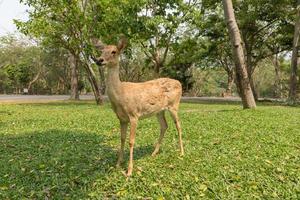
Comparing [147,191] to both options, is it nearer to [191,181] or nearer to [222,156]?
[191,181]

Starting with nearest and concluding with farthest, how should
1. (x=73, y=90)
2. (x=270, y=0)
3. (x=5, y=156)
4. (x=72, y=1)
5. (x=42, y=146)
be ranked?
(x=5, y=156), (x=42, y=146), (x=72, y=1), (x=270, y=0), (x=73, y=90)

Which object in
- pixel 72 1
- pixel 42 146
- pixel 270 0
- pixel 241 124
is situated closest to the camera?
pixel 42 146

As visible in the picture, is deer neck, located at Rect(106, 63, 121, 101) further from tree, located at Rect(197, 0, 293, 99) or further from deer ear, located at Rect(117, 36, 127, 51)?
tree, located at Rect(197, 0, 293, 99)

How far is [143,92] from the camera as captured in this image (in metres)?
6.91

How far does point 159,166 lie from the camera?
23.1 ft

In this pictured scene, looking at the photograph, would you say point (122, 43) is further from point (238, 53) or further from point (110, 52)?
point (238, 53)

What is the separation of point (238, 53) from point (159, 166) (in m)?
11.0

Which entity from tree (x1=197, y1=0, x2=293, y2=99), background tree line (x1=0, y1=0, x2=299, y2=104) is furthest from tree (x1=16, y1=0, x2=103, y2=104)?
tree (x1=197, y1=0, x2=293, y2=99)

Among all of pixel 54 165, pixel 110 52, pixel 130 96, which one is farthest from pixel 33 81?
pixel 110 52

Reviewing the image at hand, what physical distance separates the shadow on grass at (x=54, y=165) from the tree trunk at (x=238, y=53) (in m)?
9.07

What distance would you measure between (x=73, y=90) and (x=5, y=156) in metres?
27.7

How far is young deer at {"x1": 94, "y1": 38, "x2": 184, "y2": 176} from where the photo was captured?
6160 millimetres

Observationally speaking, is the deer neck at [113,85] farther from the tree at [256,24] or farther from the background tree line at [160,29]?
the tree at [256,24]

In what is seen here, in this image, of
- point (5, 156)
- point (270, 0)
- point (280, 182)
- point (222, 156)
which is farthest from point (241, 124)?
point (270, 0)
